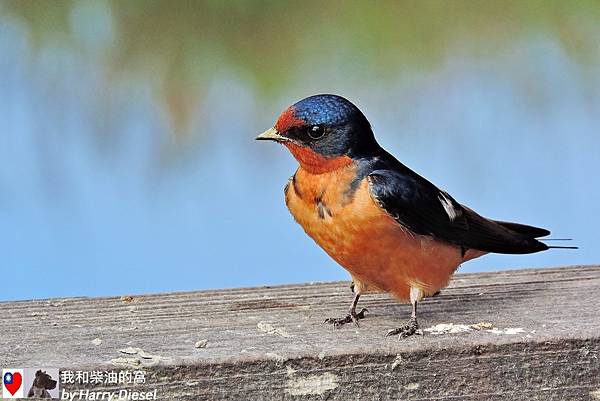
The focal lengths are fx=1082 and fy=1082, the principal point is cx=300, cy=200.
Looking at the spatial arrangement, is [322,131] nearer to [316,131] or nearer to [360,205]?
[316,131]

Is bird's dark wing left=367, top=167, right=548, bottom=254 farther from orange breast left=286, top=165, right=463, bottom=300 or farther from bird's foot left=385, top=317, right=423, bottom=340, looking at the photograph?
bird's foot left=385, top=317, right=423, bottom=340

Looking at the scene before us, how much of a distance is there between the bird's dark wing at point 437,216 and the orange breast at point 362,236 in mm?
22

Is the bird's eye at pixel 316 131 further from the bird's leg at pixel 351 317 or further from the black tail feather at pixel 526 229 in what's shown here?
the black tail feather at pixel 526 229

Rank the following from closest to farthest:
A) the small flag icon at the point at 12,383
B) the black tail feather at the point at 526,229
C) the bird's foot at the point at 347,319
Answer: the small flag icon at the point at 12,383 → the bird's foot at the point at 347,319 → the black tail feather at the point at 526,229

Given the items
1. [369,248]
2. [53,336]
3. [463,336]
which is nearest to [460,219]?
[369,248]

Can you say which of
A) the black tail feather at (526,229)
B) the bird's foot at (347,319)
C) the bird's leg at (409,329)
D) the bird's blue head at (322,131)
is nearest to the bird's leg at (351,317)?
the bird's foot at (347,319)

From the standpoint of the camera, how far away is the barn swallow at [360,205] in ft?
7.36

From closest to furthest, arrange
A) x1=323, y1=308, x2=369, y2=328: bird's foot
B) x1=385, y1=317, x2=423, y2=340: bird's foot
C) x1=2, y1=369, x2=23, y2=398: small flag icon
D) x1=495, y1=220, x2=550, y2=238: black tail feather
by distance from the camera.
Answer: x1=2, y1=369, x2=23, y2=398: small flag icon → x1=385, y1=317, x2=423, y2=340: bird's foot → x1=323, y1=308, x2=369, y2=328: bird's foot → x1=495, y1=220, x2=550, y2=238: black tail feather

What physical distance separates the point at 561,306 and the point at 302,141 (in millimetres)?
662

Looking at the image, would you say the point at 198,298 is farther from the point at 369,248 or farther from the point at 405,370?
the point at 405,370

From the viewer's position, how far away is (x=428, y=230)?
7.67 feet

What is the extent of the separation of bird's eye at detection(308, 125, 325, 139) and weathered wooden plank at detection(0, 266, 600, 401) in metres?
0.38

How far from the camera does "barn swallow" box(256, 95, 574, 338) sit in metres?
2.24

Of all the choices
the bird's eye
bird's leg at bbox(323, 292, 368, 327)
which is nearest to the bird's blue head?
the bird's eye
